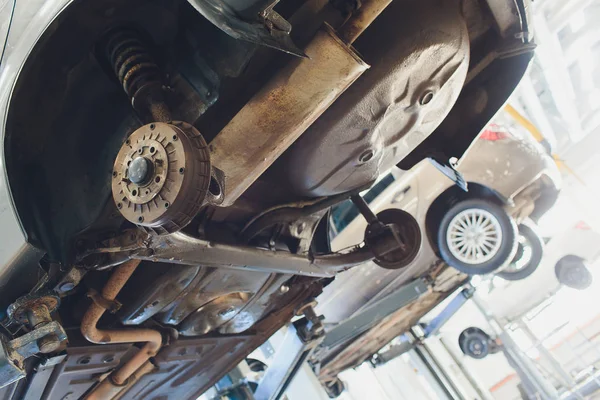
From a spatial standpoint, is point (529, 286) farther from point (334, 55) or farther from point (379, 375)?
point (334, 55)

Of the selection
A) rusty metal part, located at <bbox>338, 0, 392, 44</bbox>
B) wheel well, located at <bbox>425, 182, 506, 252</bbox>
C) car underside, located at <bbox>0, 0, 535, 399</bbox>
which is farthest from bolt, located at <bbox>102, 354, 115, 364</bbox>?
wheel well, located at <bbox>425, 182, 506, 252</bbox>

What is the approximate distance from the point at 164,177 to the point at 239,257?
610 mm

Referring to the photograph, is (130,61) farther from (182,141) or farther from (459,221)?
(459,221)

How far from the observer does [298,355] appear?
2.56 metres

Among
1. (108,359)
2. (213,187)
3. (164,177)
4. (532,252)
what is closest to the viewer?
(164,177)

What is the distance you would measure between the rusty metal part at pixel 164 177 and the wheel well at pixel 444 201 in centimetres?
280

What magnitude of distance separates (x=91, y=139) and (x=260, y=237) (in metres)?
0.70

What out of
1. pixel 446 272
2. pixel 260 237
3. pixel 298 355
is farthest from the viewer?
pixel 446 272

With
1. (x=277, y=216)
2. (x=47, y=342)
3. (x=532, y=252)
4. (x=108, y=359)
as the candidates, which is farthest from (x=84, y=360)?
(x=532, y=252)

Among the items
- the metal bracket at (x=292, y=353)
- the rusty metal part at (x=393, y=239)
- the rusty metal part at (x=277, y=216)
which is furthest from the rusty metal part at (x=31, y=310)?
the metal bracket at (x=292, y=353)

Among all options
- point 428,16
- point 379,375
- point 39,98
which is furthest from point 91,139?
point 379,375

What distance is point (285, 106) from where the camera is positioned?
110cm

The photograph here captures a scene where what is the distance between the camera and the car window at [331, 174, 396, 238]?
11.9 ft

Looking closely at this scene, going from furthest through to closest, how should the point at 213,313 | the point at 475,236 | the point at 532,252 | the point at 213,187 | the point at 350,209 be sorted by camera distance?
the point at 532,252 < the point at 350,209 < the point at 475,236 < the point at 213,313 < the point at 213,187
